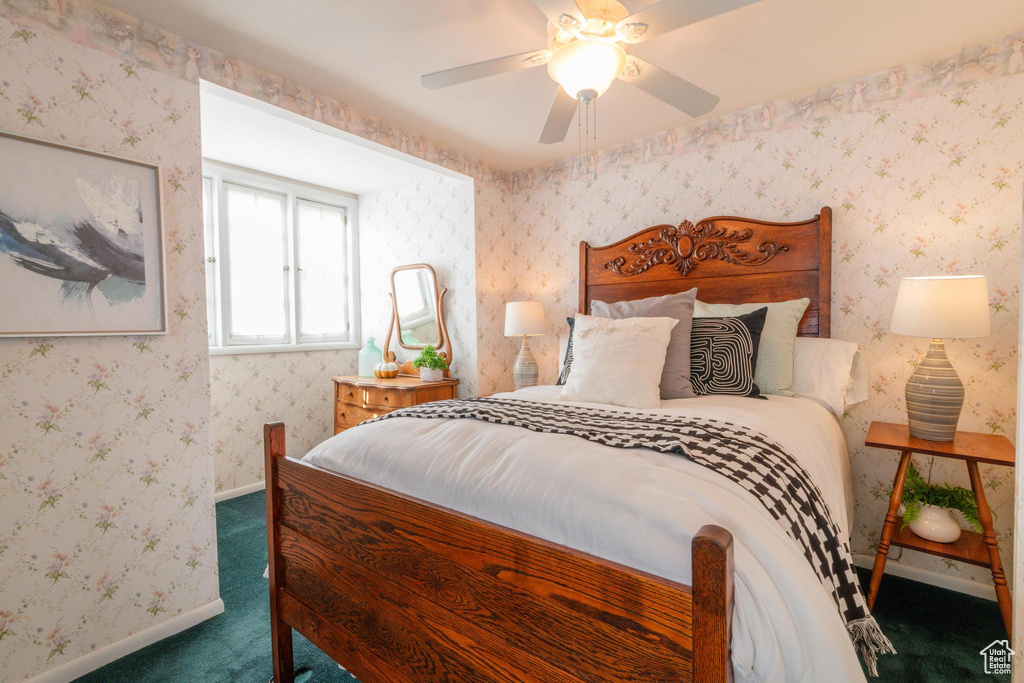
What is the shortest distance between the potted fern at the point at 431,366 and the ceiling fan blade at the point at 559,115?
1.79 metres

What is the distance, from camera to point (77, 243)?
1671 millimetres

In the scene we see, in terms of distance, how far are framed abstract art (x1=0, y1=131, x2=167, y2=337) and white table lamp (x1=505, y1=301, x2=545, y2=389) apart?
1.91m

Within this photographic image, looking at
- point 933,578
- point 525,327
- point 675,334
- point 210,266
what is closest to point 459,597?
point 675,334

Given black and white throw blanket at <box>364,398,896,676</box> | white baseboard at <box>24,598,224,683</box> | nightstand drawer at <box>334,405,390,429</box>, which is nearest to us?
black and white throw blanket at <box>364,398,896,676</box>

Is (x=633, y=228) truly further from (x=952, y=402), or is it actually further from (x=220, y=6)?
(x=220, y=6)

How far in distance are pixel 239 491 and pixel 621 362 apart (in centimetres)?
294

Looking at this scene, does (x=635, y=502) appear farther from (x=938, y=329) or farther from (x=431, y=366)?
(x=431, y=366)

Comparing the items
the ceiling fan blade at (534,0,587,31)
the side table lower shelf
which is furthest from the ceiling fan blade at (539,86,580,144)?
the side table lower shelf

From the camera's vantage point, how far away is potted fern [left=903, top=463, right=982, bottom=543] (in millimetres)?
1890

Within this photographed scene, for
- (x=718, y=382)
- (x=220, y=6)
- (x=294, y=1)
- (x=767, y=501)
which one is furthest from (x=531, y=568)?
(x=220, y=6)

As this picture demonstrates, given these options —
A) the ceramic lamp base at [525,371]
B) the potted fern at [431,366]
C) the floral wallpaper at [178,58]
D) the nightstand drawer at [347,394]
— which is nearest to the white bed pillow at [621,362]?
the ceramic lamp base at [525,371]

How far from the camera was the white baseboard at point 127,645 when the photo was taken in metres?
1.63

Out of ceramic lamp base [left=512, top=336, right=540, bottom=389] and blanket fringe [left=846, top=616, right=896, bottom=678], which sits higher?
ceramic lamp base [left=512, top=336, right=540, bottom=389]

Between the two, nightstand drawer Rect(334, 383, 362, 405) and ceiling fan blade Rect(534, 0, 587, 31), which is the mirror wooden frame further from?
ceiling fan blade Rect(534, 0, 587, 31)
